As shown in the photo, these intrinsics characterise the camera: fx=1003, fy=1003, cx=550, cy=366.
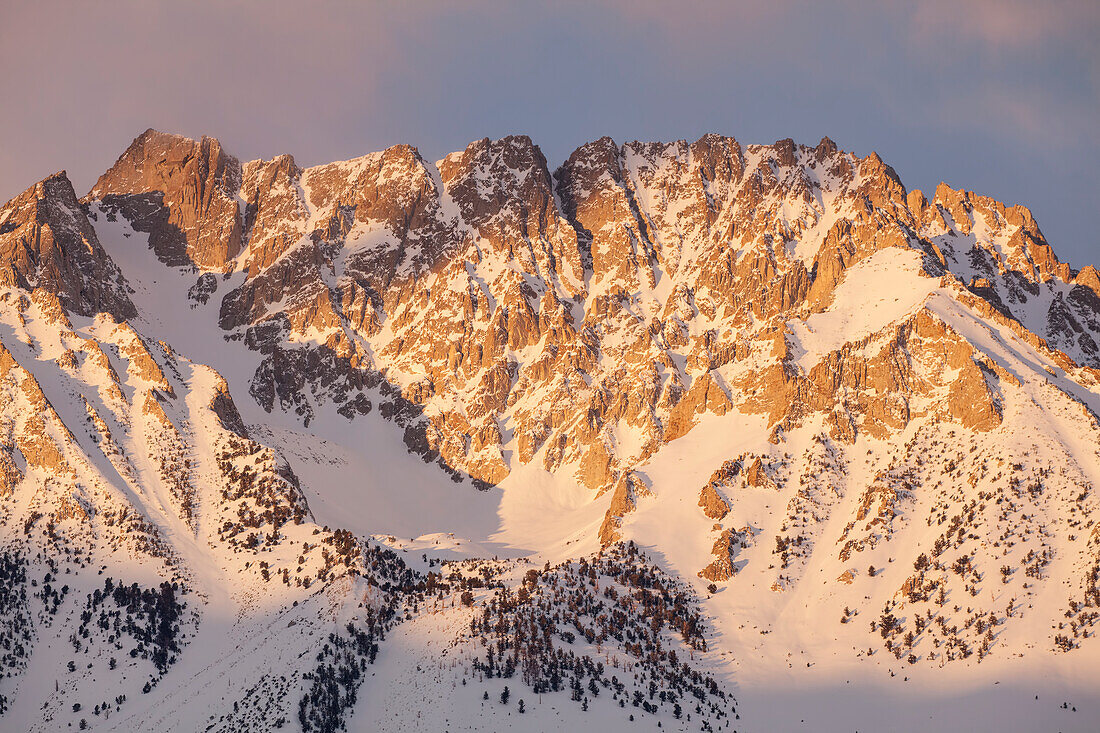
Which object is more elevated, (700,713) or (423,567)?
(423,567)

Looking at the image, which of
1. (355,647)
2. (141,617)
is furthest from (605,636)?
(141,617)

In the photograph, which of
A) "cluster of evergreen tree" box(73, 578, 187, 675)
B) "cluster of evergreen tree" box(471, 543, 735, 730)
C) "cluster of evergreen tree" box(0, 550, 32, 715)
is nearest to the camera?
"cluster of evergreen tree" box(471, 543, 735, 730)

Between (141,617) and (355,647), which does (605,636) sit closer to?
(355,647)

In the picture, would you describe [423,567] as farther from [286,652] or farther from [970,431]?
[970,431]

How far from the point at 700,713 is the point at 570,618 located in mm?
26829

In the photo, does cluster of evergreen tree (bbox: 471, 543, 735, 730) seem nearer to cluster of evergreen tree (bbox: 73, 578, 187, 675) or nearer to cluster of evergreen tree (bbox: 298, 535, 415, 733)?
cluster of evergreen tree (bbox: 298, 535, 415, 733)

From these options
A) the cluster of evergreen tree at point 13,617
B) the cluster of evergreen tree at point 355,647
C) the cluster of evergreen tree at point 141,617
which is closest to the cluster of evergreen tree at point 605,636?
the cluster of evergreen tree at point 355,647

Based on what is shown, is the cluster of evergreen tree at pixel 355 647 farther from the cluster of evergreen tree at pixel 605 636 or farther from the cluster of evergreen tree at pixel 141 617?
the cluster of evergreen tree at pixel 141 617

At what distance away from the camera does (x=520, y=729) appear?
131 m

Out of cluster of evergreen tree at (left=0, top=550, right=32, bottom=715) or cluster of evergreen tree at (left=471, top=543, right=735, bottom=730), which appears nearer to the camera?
cluster of evergreen tree at (left=471, top=543, right=735, bottom=730)

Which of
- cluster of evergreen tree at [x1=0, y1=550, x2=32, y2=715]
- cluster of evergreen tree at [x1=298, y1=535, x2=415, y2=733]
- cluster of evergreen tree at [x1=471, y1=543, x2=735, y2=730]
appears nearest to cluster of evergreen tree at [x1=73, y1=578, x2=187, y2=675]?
cluster of evergreen tree at [x1=0, y1=550, x2=32, y2=715]

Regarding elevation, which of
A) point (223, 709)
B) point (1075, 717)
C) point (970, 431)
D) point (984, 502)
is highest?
point (970, 431)

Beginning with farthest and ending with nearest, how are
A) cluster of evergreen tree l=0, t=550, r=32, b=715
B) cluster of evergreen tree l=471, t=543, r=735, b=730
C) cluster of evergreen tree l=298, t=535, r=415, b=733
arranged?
cluster of evergreen tree l=0, t=550, r=32, b=715
cluster of evergreen tree l=471, t=543, r=735, b=730
cluster of evergreen tree l=298, t=535, r=415, b=733

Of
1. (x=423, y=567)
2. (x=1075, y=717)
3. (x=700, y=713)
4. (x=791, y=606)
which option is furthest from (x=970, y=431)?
(x=423, y=567)
